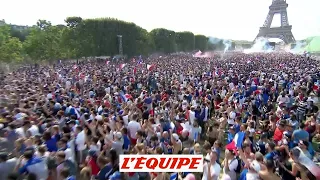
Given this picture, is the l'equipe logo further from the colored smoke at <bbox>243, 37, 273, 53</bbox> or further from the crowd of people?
the colored smoke at <bbox>243, 37, 273, 53</bbox>

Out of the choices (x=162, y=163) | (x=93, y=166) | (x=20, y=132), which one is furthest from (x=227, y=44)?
(x=162, y=163)

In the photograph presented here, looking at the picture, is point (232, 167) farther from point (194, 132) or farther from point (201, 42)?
point (201, 42)

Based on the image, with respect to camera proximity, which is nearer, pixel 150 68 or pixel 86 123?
pixel 86 123

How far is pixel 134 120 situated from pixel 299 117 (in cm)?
592

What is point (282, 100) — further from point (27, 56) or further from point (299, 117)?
point (27, 56)

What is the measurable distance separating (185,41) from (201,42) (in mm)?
14287

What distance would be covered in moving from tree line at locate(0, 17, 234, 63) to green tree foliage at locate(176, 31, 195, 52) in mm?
11887

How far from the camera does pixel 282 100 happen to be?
12211 mm

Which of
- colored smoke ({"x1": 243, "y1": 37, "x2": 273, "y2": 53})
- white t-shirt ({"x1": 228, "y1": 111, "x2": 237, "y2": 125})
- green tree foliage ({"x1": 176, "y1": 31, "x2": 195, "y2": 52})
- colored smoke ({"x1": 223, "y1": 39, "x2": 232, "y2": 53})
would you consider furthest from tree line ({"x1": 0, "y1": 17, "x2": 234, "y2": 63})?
colored smoke ({"x1": 223, "y1": 39, "x2": 232, "y2": 53})

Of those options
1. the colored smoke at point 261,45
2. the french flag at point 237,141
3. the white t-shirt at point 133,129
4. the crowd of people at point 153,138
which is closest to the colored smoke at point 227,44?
the colored smoke at point 261,45

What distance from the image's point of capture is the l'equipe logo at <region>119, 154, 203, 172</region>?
4.13 metres

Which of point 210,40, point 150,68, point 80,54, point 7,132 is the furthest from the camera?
point 210,40

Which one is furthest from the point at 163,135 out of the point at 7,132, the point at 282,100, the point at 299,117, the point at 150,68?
the point at 150,68

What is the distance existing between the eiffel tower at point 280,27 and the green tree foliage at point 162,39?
4576cm
